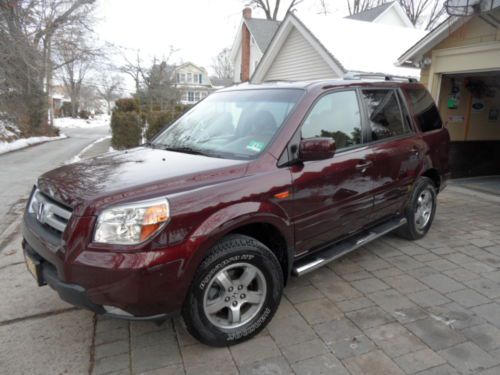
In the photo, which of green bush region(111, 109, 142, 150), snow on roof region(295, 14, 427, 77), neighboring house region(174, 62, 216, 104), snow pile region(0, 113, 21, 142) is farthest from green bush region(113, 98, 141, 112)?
neighboring house region(174, 62, 216, 104)

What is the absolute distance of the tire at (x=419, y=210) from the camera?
4.33m

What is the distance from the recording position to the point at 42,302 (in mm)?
3221

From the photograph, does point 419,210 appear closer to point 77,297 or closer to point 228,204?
point 228,204

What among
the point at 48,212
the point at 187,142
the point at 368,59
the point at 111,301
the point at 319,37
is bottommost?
the point at 111,301

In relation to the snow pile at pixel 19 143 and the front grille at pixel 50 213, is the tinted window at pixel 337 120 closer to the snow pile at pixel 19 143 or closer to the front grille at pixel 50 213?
the front grille at pixel 50 213

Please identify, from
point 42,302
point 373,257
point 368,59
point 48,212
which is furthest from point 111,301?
point 368,59

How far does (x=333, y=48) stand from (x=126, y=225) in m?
10.8

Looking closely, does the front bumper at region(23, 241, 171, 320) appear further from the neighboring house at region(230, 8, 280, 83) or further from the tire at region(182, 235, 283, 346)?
the neighboring house at region(230, 8, 280, 83)

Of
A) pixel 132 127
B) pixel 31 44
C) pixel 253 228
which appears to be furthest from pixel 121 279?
pixel 31 44

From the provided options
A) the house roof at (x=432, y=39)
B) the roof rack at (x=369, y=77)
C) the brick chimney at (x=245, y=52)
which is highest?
the brick chimney at (x=245, y=52)

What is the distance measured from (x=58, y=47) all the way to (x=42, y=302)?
19.4 m

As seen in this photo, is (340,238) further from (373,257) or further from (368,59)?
(368,59)

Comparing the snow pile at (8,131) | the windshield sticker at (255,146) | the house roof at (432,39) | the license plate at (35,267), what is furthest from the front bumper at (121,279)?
the snow pile at (8,131)

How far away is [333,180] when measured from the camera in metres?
3.11
